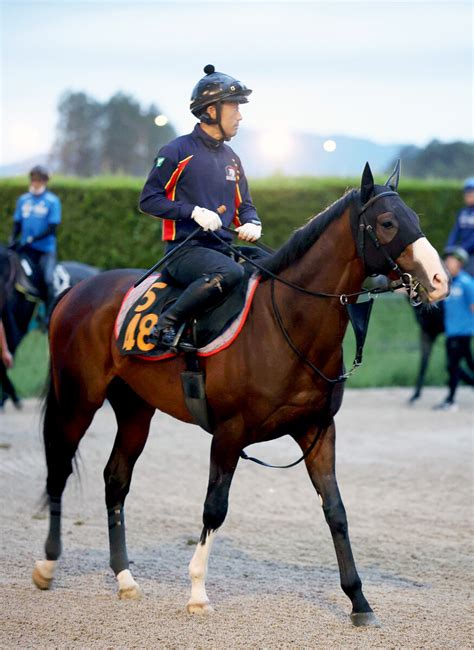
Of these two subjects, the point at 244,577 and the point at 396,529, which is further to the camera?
the point at 396,529

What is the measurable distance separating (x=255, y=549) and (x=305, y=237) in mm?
2357

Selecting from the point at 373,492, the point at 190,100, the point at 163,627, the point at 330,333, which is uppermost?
the point at 190,100

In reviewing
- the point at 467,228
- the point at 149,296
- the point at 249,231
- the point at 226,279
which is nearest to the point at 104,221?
the point at 467,228

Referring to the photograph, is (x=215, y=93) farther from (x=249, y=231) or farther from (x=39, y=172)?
(x=39, y=172)

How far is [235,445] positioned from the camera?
16.3 feet

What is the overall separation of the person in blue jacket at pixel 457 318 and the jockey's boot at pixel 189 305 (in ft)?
24.5

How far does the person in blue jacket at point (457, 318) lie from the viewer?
12.1 m

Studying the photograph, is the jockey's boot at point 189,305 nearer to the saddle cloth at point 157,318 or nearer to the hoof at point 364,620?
the saddle cloth at point 157,318

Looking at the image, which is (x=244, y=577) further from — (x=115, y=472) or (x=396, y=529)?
(x=396, y=529)

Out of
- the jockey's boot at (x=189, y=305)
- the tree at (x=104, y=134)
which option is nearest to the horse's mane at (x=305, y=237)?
the jockey's boot at (x=189, y=305)

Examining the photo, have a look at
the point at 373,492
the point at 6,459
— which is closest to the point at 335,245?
the point at 373,492

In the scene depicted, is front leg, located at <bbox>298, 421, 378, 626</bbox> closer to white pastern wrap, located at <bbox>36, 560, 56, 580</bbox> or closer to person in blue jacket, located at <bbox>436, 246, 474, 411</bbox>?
white pastern wrap, located at <bbox>36, 560, 56, 580</bbox>

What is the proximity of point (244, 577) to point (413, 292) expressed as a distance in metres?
2.06

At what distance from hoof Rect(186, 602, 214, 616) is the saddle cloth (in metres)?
1.21
